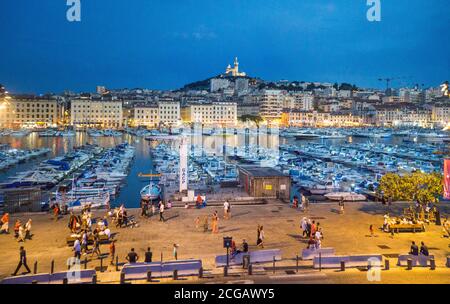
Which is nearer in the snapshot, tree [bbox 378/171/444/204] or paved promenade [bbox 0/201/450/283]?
paved promenade [bbox 0/201/450/283]

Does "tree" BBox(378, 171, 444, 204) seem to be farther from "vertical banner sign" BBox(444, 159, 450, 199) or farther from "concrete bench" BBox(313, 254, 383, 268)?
"concrete bench" BBox(313, 254, 383, 268)

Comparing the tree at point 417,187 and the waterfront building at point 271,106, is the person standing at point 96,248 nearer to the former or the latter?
the tree at point 417,187

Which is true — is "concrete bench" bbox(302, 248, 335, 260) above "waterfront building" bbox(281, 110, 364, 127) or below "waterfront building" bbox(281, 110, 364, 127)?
below

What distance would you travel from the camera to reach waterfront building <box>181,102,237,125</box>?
12162 cm

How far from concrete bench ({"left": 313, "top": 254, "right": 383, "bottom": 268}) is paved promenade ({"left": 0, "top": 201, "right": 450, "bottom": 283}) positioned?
0.74 ft

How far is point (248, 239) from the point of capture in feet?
37.4

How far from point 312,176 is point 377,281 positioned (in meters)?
21.0

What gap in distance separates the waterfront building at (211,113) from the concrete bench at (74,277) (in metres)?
113

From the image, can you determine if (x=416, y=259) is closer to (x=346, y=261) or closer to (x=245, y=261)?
(x=346, y=261)

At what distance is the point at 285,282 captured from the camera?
7.97 metres

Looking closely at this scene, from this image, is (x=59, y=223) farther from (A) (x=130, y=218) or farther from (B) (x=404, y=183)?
(B) (x=404, y=183)

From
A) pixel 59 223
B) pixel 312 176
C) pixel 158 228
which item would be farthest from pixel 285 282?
pixel 312 176

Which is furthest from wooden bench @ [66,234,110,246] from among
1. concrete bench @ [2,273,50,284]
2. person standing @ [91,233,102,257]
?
concrete bench @ [2,273,50,284]

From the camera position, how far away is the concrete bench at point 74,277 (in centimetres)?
773
